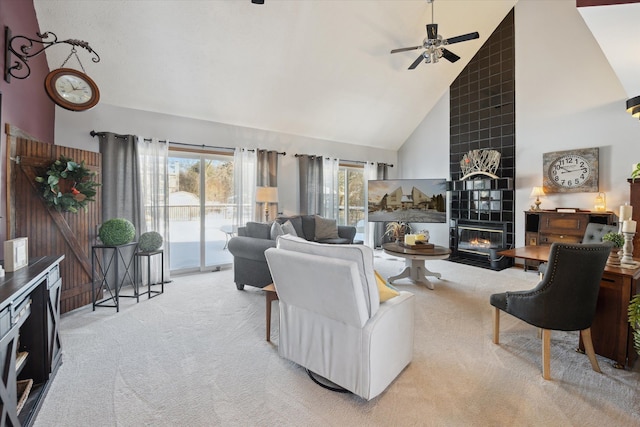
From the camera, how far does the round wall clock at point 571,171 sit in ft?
15.6

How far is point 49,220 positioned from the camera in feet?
9.93

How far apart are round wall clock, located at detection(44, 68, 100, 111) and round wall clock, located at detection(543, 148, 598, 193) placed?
6.42 m

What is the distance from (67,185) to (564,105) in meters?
7.07

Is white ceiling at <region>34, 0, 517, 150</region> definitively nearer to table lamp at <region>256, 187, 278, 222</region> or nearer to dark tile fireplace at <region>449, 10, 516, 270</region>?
dark tile fireplace at <region>449, 10, 516, 270</region>

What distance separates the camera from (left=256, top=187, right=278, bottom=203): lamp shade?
5215mm

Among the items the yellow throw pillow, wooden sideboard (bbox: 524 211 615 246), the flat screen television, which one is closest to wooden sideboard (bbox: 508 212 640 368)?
the yellow throw pillow

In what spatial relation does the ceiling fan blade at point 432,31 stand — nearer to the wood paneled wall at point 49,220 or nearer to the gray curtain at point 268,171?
the gray curtain at point 268,171

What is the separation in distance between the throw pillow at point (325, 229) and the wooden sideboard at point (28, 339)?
3.77 meters

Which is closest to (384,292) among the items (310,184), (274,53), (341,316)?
(341,316)

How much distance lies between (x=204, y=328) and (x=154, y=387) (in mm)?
927

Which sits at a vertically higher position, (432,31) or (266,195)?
(432,31)

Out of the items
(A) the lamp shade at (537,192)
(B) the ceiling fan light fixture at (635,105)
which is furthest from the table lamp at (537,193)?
(B) the ceiling fan light fixture at (635,105)

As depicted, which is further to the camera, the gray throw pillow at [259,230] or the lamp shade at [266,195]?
the lamp shade at [266,195]

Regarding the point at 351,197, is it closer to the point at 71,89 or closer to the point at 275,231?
the point at 275,231
